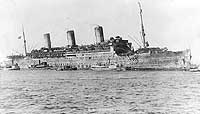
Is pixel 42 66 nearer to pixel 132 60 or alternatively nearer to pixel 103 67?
pixel 103 67

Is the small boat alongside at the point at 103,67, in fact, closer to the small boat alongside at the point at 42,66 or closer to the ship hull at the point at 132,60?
the ship hull at the point at 132,60

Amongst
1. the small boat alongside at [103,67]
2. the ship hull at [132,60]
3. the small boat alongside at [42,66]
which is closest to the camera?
the ship hull at [132,60]

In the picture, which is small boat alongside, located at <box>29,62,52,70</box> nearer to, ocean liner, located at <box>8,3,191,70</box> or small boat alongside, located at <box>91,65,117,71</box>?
ocean liner, located at <box>8,3,191,70</box>

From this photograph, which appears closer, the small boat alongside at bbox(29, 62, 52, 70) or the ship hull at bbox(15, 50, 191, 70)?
the ship hull at bbox(15, 50, 191, 70)

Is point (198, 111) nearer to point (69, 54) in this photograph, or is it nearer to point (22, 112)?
point (22, 112)

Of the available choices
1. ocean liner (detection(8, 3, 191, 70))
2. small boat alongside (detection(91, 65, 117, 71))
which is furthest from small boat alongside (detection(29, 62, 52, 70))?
small boat alongside (detection(91, 65, 117, 71))

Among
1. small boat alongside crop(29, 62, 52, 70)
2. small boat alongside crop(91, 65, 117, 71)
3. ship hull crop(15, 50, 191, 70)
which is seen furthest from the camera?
small boat alongside crop(29, 62, 52, 70)

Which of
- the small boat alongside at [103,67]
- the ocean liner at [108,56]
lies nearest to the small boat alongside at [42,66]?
the ocean liner at [108,56]

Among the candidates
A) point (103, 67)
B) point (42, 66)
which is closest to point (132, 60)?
point (103, 67)

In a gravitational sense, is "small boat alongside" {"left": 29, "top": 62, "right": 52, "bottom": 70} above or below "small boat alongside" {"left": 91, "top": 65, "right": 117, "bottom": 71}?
above
